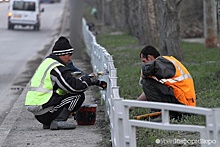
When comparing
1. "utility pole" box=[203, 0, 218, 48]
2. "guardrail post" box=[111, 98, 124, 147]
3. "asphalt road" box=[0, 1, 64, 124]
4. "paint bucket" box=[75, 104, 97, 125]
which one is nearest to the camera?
"guardrail post" box=[111, 98, 124, 147]

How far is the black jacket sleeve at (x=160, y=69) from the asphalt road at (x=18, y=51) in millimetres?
3037

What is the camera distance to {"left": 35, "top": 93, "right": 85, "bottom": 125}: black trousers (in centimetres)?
990

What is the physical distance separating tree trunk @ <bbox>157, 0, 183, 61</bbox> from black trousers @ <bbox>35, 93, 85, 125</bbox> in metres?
7.67

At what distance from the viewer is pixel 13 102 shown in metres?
14.2

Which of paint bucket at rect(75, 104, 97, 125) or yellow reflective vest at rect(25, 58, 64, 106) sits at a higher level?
yellow reflective vest at rect(25, 58, 64, 106)

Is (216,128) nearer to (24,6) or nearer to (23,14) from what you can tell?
(23,14)

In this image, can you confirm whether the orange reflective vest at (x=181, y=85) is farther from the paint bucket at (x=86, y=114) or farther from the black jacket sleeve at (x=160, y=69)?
the paint bucket at (x=86, y=114)

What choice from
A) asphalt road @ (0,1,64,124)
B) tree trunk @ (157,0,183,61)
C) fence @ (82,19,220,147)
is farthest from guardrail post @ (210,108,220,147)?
tree trunk @ (157,0,183,61)

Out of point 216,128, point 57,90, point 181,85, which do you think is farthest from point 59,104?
point 216,128

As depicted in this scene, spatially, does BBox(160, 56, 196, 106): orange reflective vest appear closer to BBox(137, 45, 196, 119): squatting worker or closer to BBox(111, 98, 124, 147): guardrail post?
BBox(137, 45, 196, 119): squatting worker

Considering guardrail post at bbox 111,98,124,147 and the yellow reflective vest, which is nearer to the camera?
guardrail post at bbox 111,98,124,147

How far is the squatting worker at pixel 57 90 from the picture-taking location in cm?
980

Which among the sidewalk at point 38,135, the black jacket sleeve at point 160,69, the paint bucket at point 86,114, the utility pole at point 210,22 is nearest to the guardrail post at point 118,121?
the sidewalk at point 38,135

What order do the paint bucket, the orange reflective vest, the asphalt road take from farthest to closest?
the asphalt road, the paint bucket, the orange reflective vest
